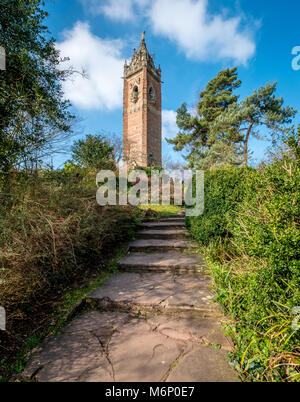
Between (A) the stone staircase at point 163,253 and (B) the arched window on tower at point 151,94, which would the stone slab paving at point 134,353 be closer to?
(A) the stone staircase at point 163,253

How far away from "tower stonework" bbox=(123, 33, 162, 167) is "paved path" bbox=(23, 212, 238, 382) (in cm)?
1812

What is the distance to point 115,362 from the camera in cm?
141

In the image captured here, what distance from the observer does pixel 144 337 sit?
65.9 inches

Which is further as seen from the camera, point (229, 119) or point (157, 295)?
point (229, 119)

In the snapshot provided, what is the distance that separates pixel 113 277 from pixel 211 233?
189cm

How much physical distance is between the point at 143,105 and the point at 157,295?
22.1 meters

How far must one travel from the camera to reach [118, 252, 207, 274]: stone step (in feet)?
9.78

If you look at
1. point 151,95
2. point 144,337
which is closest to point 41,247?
point 144,337

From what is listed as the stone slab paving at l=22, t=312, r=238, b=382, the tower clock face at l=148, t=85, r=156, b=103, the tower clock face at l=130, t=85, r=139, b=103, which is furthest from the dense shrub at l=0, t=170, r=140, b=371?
the tower clock face at l=130, t=85, r=139, b=103

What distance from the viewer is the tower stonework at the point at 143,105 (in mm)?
20672

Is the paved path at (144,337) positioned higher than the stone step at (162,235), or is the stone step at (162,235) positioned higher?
the stone step at (162,235)

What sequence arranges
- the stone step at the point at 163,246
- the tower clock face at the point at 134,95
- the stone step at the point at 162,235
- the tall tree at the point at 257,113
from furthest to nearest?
the tower clock face at the point at 134,95 → the tall tree at the point at 257,113 → the stone step at the point at 162,235 → the stone step at the point at 163,246

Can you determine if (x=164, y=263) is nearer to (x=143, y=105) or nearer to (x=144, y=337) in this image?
(x=144, y=337)

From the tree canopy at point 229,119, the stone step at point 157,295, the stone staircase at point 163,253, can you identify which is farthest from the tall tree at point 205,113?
the stone step at point 157,295
